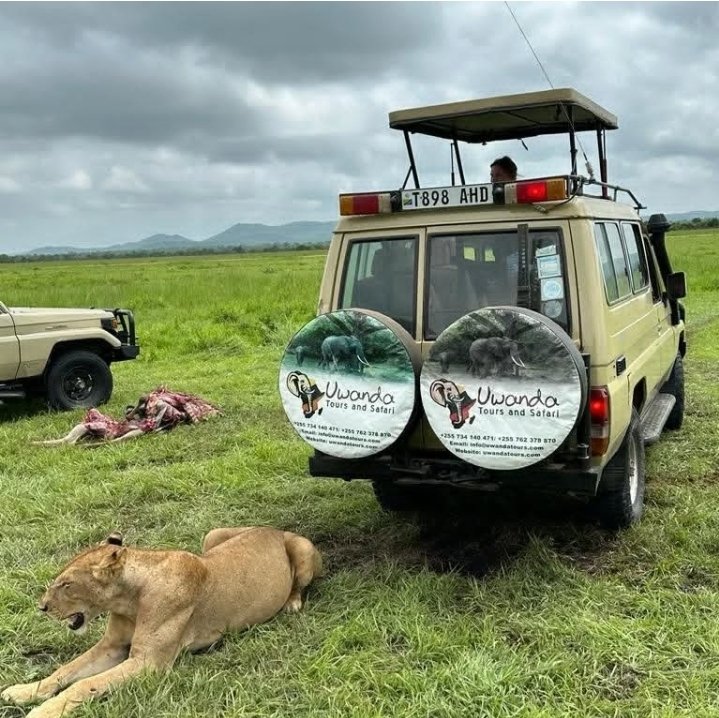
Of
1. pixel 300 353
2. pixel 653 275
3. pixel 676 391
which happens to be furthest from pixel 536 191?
pixel 676 391

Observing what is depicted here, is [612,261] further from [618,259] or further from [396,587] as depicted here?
[396,587]

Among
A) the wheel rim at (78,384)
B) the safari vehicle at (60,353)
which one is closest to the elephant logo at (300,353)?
the safari vehicle at (60,353)

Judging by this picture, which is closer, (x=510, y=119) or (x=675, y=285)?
(x=510, y=119)

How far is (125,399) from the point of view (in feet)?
31.9

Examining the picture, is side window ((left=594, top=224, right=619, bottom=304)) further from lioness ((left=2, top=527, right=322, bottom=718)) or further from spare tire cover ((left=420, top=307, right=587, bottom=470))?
lioness ((left=2, top=527, right=322, bottom=718))

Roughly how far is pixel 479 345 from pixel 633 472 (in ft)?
5.36

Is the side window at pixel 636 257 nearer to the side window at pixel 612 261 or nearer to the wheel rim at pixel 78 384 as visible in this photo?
the side window at pixel 612 261

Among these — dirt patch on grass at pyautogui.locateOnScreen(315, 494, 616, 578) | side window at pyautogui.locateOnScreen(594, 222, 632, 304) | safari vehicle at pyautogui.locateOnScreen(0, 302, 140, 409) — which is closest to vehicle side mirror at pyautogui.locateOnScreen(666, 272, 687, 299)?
side window at pyautogui.locateOnScreen(594, 222, 632, 304)

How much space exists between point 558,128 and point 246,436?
12.1ft

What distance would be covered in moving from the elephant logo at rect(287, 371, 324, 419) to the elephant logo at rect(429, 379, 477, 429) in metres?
0.62

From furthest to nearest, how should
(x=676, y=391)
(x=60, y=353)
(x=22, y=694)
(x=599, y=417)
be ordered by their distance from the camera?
(x=60, y=353)
(x=676, y=391)
(x=599, y=417)
(x=22, y=694)

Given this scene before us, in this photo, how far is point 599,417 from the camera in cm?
379

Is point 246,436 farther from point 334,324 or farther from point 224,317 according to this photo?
point 224,317

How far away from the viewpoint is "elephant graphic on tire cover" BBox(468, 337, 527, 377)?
3637 mm
